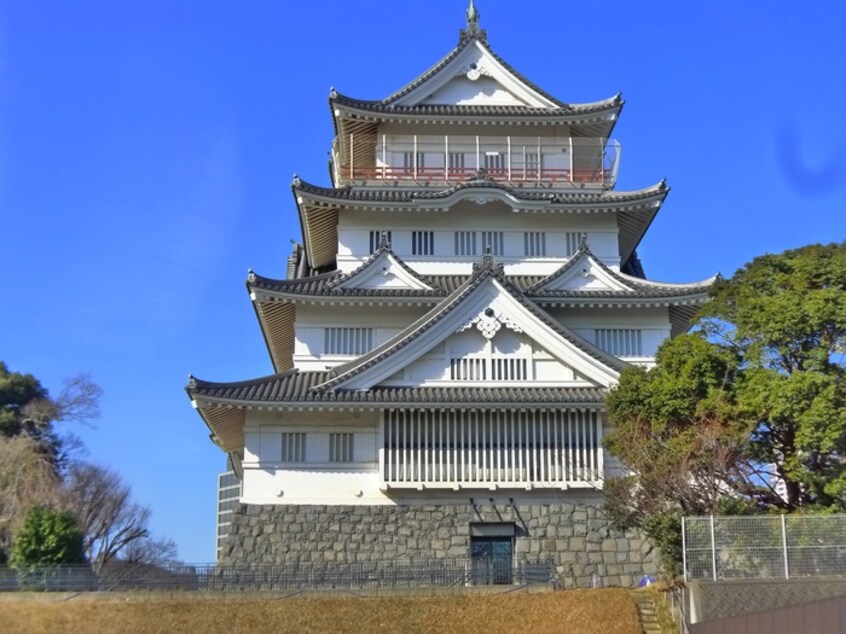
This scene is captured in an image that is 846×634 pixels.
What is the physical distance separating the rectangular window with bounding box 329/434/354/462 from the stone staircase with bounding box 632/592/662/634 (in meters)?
9.52

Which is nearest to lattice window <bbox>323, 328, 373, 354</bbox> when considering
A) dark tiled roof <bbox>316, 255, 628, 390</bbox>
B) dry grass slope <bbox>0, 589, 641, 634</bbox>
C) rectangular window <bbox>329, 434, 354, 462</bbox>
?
dark tiled roof <bbox>316, 255, 628, 390</bbox>

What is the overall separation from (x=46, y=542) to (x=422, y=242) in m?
15.1

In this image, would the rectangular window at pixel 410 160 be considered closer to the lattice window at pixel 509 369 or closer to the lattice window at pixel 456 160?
the lattice window at pixel 456 160

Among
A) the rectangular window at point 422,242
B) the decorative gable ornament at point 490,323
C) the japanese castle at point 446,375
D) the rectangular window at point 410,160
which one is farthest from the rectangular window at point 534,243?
the decorative gable ornament at point 490,323

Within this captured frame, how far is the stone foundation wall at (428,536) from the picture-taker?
2922cm

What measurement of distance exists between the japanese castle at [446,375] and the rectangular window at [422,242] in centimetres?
7

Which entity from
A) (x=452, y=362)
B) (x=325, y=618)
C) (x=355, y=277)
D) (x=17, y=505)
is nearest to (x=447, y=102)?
(x=355, y=277)

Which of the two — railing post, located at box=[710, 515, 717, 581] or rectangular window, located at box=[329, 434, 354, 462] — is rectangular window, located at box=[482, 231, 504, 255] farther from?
railing post, located at box=[710, 515, 717, 581]

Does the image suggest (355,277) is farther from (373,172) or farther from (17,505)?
(17,505)

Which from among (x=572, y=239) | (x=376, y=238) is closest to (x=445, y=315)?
(x=376, y=238)

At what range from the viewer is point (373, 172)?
36.5 meters

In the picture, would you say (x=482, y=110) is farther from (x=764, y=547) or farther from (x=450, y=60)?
(x=764, y=547)

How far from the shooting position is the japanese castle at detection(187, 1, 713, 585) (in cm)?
2959

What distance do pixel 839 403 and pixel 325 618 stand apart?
12.1m
